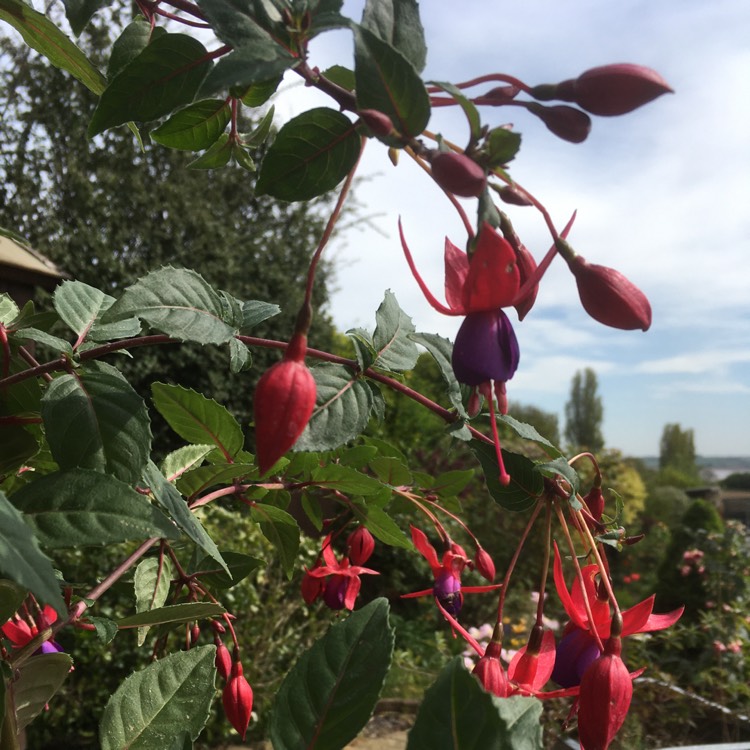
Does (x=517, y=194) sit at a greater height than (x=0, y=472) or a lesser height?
greater

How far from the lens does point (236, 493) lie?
1.73 feet

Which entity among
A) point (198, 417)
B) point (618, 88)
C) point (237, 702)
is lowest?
point (237, 702)

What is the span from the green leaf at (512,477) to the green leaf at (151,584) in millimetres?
251

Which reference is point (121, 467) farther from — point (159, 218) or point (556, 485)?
point (159, 218)

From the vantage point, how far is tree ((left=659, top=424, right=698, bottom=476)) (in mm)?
15992

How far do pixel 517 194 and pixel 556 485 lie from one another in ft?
0.62

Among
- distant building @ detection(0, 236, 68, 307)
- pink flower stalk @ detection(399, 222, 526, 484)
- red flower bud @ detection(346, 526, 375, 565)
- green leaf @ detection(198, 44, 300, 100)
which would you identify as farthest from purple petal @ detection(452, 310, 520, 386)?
distant building @ detection(0, 236, 68, 307)

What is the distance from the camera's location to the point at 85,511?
25 centimetres

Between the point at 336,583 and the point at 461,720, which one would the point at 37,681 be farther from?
the point at 336,583

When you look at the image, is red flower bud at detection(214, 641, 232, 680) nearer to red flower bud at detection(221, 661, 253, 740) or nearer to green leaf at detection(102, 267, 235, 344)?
red flower bud at detection(221, 661, 253, 740)

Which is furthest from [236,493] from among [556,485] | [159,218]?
[159,218]

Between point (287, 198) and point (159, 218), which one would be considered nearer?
point (287, 198)

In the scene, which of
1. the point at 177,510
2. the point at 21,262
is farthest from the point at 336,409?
the point at 21,262

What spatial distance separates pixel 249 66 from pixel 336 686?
0.19 metres
